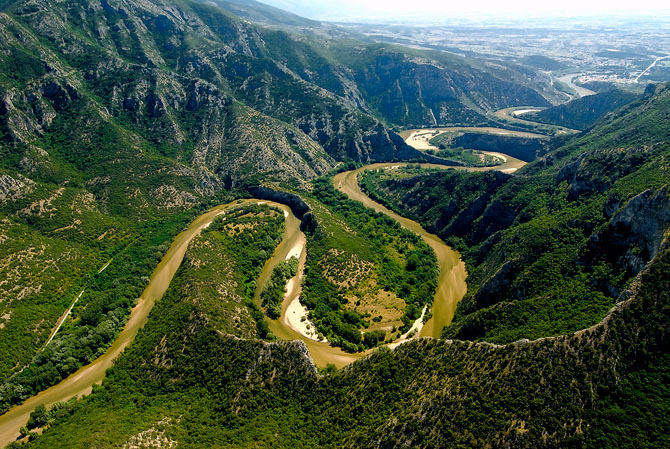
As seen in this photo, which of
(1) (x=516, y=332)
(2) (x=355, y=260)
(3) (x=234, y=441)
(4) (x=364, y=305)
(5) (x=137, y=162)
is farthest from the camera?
(5) (x=137, y=162)

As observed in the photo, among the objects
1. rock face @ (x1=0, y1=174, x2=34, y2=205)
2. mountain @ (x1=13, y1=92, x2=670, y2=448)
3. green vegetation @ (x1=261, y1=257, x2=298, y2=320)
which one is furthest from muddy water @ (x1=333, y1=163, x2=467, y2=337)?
rock face @ (x1=0, y1=174, x2=34, y2=205)

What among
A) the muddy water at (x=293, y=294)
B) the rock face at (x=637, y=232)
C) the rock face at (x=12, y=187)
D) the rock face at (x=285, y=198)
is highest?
the rock face at (x=637, y=232)

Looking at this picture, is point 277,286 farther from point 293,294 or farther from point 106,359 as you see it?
point 106,359

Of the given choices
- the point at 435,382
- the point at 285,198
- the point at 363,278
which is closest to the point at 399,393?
the point at 435,382

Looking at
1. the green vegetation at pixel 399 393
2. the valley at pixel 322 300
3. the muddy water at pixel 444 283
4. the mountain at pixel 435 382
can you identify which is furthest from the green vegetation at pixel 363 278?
the green vegetation at pixel 399 393

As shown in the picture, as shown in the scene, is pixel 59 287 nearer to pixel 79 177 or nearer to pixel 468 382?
pixel 79 177

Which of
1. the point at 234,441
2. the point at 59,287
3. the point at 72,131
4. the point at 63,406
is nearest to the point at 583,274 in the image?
the point at 234,441

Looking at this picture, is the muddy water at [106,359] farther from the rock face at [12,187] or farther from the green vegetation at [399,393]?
the rock face at [12,187]

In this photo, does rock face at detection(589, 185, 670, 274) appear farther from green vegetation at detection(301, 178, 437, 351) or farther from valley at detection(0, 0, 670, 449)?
green vegetation at detection(301, 178, 437, 351)
